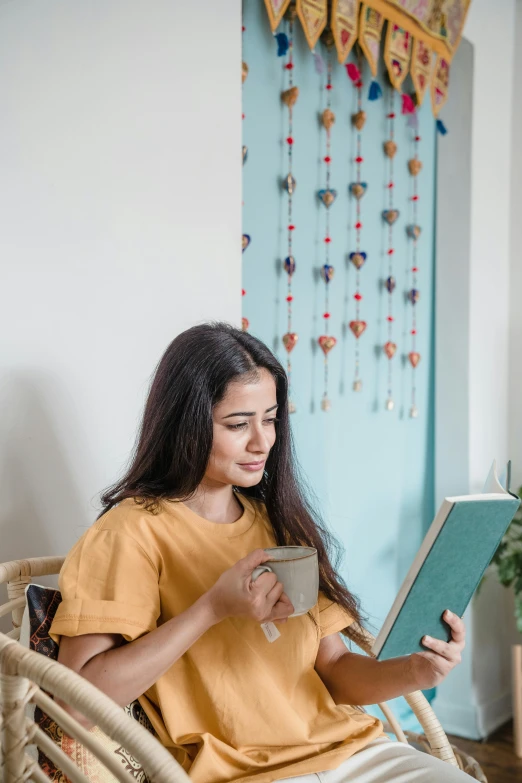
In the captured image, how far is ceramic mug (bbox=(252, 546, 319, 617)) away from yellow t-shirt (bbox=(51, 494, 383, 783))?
162 mm

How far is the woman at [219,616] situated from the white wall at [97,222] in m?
0.23

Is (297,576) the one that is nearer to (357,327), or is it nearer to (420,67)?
(357,327)

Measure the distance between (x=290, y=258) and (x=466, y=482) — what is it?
1.03 m

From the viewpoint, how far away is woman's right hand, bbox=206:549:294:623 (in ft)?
3.31

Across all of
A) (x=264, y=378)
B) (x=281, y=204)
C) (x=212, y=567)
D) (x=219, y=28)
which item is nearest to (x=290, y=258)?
(x=281, y=204)

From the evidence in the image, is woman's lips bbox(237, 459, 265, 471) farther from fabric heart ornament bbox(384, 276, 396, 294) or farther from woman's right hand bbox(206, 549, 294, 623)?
fabric heart ornament bbox(384, 276, 396, 294)

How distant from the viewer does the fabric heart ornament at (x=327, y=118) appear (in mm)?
2186

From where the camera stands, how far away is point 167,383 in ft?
3.94

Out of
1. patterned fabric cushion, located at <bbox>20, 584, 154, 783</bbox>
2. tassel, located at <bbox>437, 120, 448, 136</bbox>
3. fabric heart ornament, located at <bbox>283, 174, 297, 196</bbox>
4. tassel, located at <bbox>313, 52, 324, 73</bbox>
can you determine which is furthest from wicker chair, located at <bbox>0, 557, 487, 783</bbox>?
tassel, located at <bbox>437, 120, 448, 136</bbox>

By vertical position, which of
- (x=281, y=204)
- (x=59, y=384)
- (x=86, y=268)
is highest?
(x=281, y=204)

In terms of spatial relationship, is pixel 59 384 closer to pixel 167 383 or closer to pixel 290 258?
pixel 167 383

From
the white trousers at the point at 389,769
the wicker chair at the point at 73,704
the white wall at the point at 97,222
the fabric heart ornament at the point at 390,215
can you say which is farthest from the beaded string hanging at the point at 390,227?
the wicker chair at the point at 73,704

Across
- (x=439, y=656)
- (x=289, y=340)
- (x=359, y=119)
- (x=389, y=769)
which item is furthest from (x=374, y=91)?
(x=389, y=769)

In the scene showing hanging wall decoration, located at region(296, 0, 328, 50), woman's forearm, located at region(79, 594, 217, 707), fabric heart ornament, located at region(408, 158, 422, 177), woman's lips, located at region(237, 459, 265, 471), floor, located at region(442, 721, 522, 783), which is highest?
hanging wall decoration, located at region(296, 0, 328, 50)
